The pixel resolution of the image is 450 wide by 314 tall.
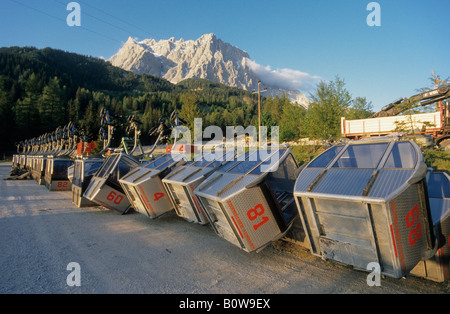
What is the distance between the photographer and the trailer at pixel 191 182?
222 inches

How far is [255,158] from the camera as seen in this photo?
5375mm

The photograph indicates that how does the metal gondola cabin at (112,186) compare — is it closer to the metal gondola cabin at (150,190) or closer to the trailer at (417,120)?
the metal gondola cabin at (150,190)

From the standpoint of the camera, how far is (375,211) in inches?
113

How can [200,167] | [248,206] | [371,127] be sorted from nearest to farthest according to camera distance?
[248,206] → [200,167] → [371,127]

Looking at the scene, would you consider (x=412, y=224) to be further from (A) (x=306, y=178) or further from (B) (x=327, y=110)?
(B) (x=327, y=110)

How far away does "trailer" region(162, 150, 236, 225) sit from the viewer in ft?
18.5

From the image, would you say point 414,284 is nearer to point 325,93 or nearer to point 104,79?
point 325,93

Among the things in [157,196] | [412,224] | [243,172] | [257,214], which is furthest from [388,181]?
[157,196]

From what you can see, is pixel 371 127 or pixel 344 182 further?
pixel 371 127

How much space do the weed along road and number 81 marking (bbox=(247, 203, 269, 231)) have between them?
2.45 ft

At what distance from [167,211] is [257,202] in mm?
3639

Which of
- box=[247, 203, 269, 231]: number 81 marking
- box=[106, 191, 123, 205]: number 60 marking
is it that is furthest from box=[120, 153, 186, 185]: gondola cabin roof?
box=[247, 203, 269, 231]: number 81 marking

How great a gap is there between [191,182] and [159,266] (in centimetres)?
190

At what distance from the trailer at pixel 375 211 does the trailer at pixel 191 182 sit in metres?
2.60
